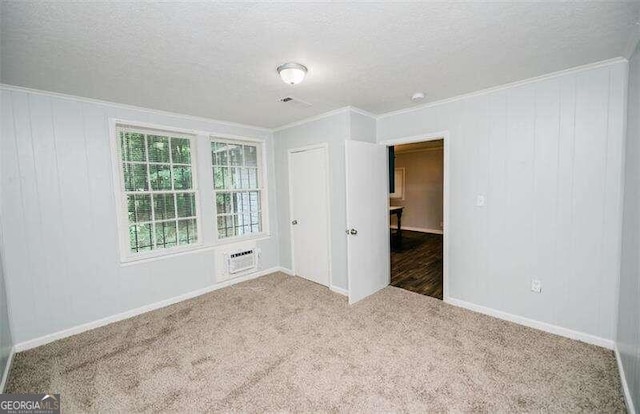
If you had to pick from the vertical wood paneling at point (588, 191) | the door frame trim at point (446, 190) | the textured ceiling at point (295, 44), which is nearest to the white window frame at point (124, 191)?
the textured ceiling at point (295, 44)

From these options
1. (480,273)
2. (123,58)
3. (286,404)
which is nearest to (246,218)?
(123,58)

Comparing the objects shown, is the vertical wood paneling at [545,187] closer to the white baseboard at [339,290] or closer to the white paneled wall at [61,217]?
the white baseboard at [339,290]

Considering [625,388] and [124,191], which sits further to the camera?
[124,191]

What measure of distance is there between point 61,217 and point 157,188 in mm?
935

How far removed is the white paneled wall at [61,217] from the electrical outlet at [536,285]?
4.19 metres

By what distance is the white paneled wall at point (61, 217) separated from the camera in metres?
2.41

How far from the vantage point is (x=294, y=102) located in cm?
309

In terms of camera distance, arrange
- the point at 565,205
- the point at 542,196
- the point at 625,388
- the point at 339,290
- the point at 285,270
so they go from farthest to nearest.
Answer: the point at 285,270 → the point at 339,290 → the point at 542,196 → the point at 565,205 → the point at 625,388

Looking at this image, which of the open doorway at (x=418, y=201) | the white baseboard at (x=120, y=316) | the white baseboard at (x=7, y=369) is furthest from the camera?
the open doorway at (x=418, y=201)

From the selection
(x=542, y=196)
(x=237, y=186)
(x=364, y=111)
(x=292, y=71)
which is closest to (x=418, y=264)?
(x=542, y=196)

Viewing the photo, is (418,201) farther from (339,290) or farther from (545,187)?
(545,187)

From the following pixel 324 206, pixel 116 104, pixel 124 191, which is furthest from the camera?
pixel 324 206

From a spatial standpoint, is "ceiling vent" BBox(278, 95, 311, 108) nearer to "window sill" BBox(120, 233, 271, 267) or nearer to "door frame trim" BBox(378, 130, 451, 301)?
"door frame trim" BBox(378, 130, 451, 301)

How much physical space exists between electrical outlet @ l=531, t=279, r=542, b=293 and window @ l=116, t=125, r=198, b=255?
3.99 metres
